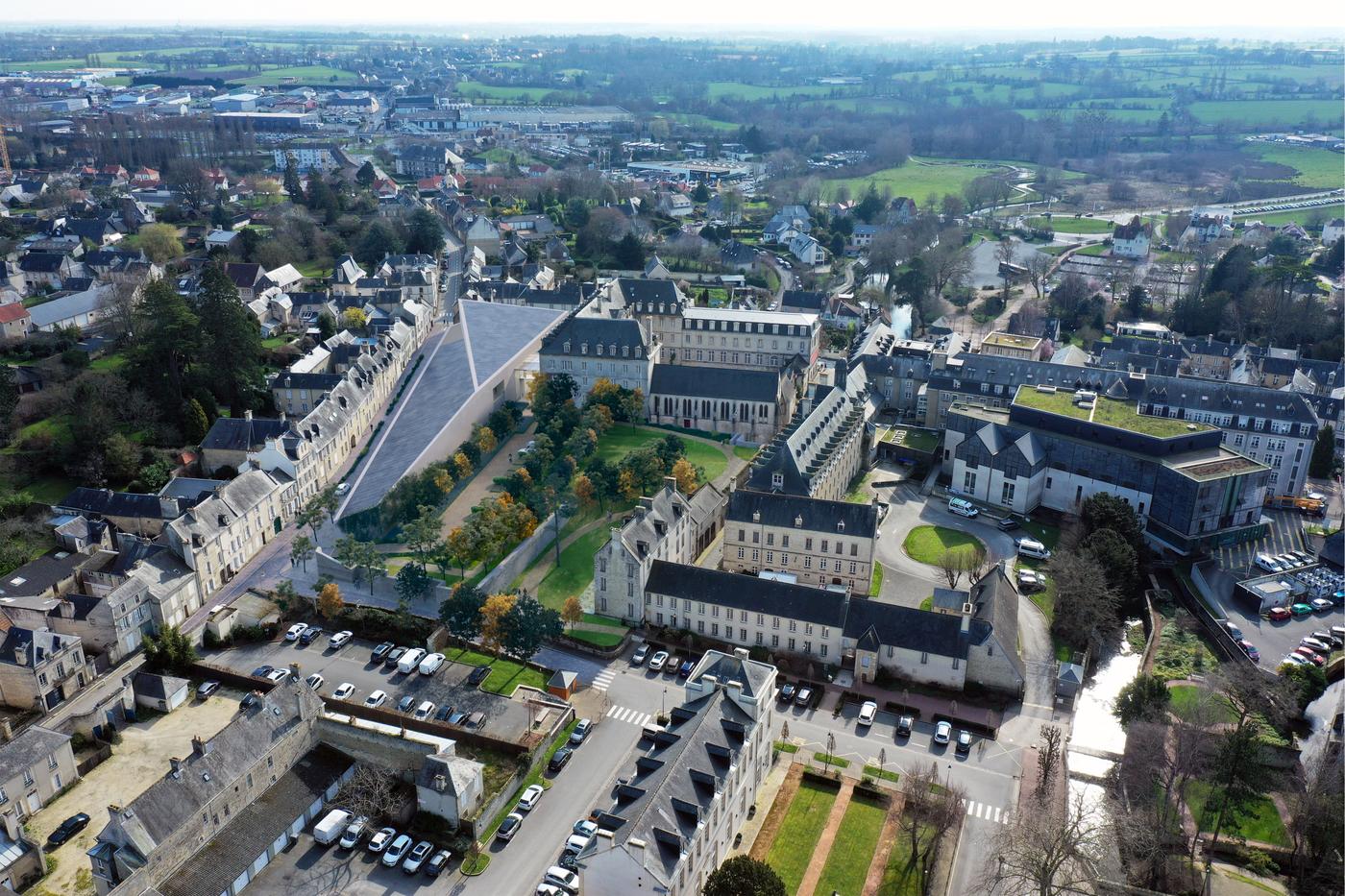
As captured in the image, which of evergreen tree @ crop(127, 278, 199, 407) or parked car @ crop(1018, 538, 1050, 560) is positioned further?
evergreen tree @ crop(127, 278, 199, 407)

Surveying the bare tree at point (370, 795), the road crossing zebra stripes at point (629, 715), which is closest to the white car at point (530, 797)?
the bare tree at point (370, 795)

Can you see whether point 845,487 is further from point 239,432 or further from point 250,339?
point 250,339

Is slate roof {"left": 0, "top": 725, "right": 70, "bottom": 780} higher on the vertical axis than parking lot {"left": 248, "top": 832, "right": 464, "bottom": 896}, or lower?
higher

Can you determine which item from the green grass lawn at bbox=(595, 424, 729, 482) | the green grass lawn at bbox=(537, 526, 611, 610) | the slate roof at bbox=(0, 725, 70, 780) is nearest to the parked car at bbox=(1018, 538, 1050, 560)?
the green grass lawn at bbox=(595, 424, 729, 482)

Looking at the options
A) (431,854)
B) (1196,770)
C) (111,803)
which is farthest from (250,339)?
(1196,770)

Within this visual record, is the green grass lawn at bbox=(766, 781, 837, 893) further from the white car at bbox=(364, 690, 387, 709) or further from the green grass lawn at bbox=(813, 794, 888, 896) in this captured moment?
the white car at bbox=(364, 690, 387, 709)
